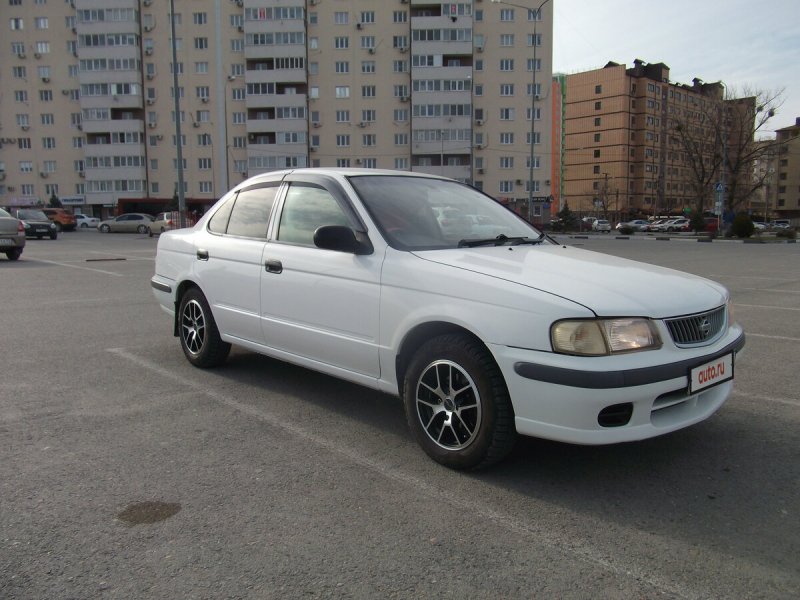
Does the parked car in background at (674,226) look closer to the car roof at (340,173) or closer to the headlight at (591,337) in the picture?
the car roof at (340,173)

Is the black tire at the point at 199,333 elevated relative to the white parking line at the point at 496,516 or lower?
elevated

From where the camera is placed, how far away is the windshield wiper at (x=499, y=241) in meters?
4.09

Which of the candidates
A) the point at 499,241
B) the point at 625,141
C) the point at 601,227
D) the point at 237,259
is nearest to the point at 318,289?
the point at 237,259

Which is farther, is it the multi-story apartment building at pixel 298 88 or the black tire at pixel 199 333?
the multi-story apartment building at pixel 298 88

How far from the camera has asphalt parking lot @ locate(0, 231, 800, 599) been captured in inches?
97.1

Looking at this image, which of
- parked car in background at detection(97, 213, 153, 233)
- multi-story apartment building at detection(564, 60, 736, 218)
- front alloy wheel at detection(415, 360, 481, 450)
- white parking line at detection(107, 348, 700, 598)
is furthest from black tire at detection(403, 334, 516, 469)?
multi-story apartment building at detection(564, 60, 736, 218)

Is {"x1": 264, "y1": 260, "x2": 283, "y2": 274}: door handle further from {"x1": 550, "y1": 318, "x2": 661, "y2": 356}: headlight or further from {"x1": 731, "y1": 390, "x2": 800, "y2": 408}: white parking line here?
{"x1": 731, "y1": 390, "x2": 800, "y2": 408}: white parking line

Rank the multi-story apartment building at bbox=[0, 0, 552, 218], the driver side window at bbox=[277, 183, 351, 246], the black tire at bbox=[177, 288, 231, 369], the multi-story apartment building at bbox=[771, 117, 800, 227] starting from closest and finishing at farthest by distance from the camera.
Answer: the driver side window at bbox=[277, 183, 351, 246] < the black tire at bbox=[177, 288, 231, 369] < the multi-story apartment building at bbox=[0, 0, 552, 218] < the multi-story apartment building at bbox=[771, 117, 800, 227]

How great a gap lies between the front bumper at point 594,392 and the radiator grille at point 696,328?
0.29 ft

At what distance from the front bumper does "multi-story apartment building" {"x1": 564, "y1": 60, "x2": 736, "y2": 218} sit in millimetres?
99771

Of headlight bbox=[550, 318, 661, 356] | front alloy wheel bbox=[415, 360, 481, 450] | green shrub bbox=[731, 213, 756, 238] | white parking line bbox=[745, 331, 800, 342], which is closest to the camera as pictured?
headlight bbox=[550, 318, 661, 356]

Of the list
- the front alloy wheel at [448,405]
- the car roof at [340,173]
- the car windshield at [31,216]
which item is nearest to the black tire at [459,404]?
the front alloy wheel at [448,405]

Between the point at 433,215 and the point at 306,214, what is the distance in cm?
92

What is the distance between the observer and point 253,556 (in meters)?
2.62
